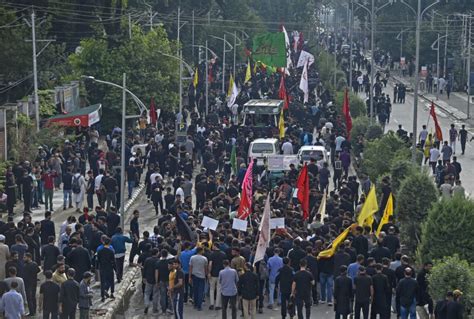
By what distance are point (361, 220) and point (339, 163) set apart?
12000 millimetres

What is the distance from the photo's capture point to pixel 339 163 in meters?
39.2

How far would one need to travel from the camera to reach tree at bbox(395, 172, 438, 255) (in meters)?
28.9

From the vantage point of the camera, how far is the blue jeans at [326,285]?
24625 mm

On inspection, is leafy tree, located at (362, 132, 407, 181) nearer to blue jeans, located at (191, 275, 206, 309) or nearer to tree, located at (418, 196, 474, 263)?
tree, located at (418, 196, 474, 263)

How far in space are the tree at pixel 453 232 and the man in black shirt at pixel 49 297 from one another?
6.89m

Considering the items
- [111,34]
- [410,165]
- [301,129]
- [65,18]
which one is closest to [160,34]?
[111,34]

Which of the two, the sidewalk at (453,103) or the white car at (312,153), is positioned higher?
the white car at (312,153)

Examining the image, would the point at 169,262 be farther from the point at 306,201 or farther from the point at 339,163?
the point at 339,163

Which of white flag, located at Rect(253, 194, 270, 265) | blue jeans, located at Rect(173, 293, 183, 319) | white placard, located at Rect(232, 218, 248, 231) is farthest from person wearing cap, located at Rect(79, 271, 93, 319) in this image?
white placard, located at Rect(232, 218, 248, 231)

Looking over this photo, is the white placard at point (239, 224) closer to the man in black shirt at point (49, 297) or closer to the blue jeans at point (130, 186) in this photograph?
the man in black shirt at point (49, 297)

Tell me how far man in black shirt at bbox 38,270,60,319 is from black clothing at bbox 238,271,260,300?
3199 millimetres

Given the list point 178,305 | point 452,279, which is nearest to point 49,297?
point 178,305

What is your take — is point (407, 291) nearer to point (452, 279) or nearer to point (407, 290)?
point (407, 290)

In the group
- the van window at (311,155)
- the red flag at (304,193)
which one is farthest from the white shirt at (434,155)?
the red flag at (304,193)
